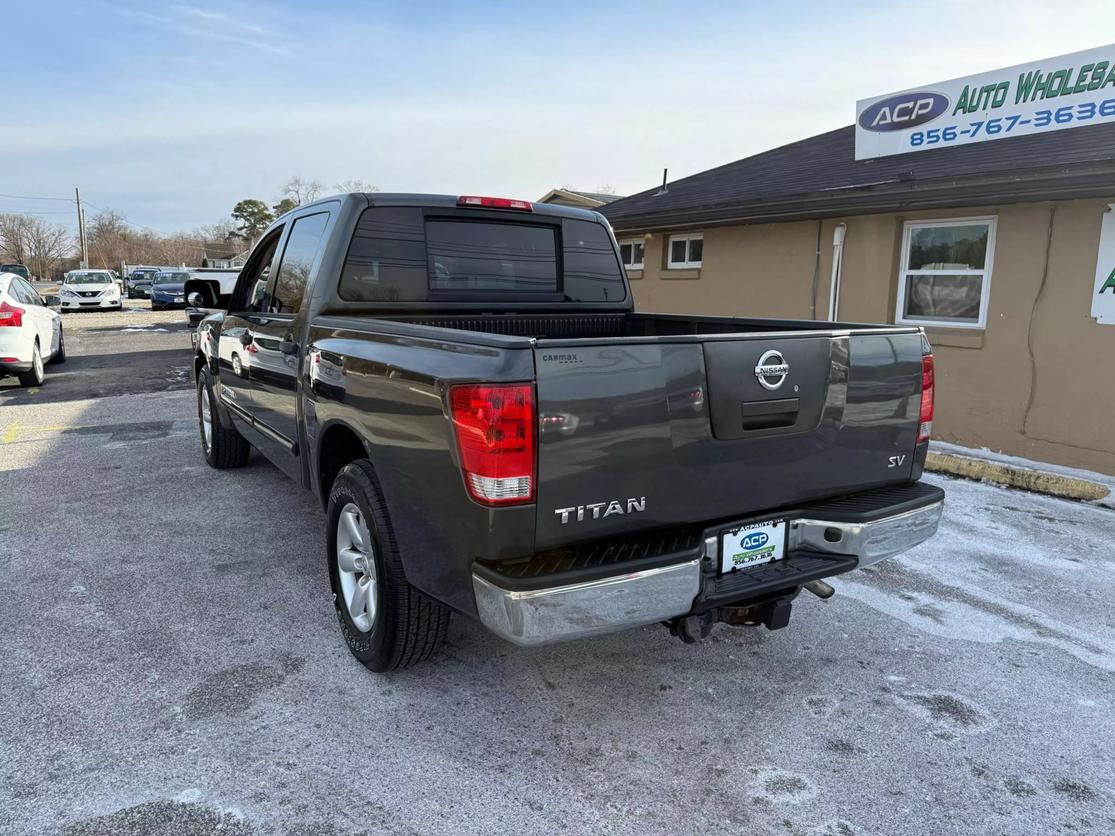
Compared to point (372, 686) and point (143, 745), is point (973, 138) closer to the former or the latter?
point (372, 686)

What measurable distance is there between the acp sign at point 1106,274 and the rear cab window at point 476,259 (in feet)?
16.8

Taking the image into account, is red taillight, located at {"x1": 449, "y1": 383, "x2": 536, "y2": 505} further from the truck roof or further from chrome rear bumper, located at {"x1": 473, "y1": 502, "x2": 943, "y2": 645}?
the truck roof

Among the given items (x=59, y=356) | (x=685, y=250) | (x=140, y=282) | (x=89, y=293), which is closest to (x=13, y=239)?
(x=140, y=282)

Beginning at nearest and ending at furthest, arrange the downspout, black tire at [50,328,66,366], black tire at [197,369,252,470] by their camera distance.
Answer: black tire at [197,369,252,470]
the downspout
black tire at [50,328,66,366]

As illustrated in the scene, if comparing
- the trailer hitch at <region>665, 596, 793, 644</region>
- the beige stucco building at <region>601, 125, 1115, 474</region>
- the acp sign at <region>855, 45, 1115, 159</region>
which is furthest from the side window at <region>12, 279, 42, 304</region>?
the acp sign at <region>855, 45, 1115, 159</region>

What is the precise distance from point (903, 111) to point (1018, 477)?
199 inches

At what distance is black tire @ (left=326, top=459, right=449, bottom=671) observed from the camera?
288cm

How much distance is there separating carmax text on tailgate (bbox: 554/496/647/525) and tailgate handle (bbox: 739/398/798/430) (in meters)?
0.49

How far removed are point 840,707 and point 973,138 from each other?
7.97 meters

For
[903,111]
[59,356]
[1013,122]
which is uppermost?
[903,111]

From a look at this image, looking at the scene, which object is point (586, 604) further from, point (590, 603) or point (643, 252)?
point (643, 252)

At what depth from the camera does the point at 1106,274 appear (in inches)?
269

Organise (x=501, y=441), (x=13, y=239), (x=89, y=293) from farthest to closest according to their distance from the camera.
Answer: (x=13, y=239) → (x=89, y=293) → (x=501, y=441)

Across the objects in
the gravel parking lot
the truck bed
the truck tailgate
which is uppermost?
the truck bed
